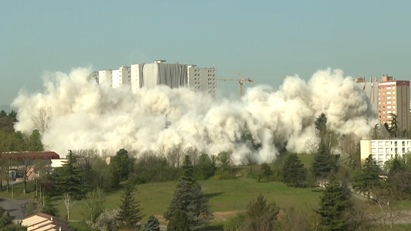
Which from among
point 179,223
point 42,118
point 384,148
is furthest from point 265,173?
point 42,118

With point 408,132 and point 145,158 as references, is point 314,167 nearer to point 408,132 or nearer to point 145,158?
point 145,158

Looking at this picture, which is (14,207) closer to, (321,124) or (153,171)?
(153,171)

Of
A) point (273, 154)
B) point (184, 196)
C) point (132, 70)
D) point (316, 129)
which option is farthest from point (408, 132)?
point (184, 196)

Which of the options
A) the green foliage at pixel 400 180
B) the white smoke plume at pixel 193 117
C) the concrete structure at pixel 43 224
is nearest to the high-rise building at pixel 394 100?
the white smoke plume at pixel 193 117

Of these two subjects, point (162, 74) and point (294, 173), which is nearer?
point (294, 173)

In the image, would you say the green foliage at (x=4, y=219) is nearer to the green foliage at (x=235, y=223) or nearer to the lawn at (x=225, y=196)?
the lawn at (x=225, y=196)
